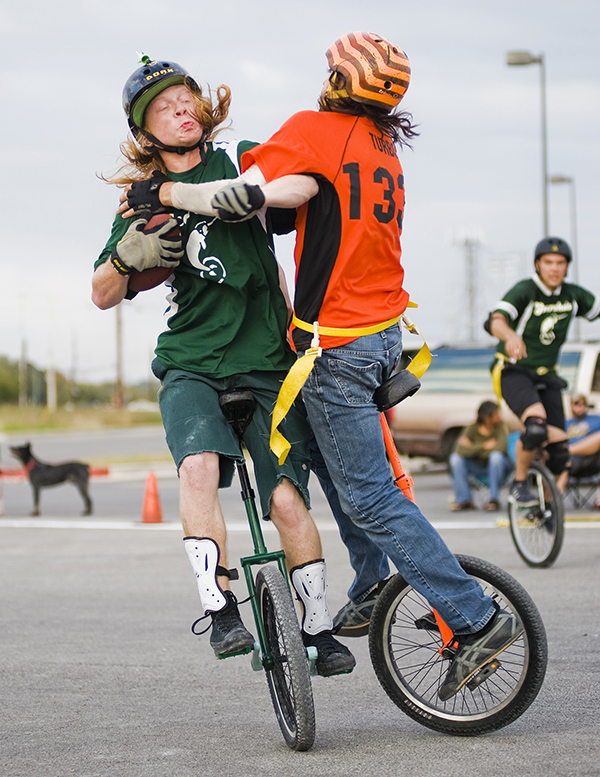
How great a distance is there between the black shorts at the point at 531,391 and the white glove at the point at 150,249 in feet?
15.2

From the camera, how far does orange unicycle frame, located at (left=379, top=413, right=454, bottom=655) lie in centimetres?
379

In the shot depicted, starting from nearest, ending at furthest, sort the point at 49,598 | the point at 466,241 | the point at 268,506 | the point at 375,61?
the point at 375,61, the point at 268,506, the point at 49,598, the point at 466,241

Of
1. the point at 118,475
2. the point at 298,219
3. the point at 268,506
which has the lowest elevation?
the point at 118,475

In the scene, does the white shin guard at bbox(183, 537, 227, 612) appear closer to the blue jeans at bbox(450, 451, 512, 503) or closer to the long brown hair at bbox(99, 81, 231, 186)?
the long brown hair at bbox(99, 81, 231, 186)

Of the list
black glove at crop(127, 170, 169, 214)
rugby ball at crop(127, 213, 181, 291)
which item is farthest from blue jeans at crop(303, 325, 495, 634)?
black glove at crop(127, 170, 169, 214)

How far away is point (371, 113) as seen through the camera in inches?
149

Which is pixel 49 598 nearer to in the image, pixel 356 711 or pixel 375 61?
pixel 356 711

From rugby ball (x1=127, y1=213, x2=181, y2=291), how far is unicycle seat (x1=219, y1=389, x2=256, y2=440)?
0.48m

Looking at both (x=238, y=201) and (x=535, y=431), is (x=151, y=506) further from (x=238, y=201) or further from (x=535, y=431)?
(x=238, y=201)

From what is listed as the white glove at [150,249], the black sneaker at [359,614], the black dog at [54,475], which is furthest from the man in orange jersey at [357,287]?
the black dog at [54,475]

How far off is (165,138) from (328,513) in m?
9.51

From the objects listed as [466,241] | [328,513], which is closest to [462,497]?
[328,513]

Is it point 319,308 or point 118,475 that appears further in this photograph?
point 118,475

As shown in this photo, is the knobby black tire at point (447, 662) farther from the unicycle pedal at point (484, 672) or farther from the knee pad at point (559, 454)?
the knee pad at point (559, 454)
